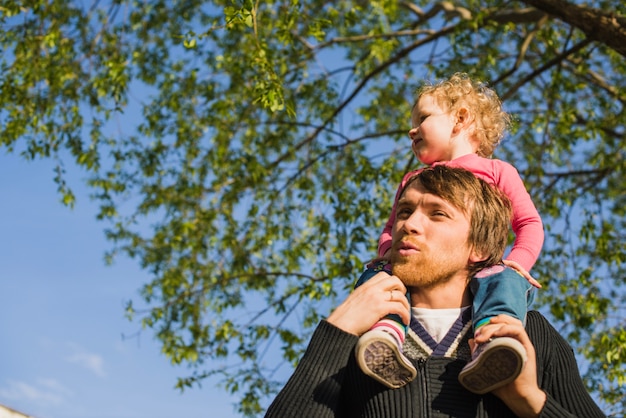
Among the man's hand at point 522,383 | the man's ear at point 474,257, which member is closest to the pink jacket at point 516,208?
the man's ear at point 474,257

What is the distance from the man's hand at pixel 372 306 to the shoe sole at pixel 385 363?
6.1 inches

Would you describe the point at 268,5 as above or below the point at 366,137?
above

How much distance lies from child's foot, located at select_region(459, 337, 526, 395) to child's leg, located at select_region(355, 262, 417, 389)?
0.17 meters

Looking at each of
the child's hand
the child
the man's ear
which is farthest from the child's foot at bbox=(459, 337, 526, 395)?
the child's hand

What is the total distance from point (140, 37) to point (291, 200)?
2.95 metres

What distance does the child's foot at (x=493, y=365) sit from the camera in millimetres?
2033

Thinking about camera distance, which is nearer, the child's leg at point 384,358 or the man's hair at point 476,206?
the child's leg at point 384,358

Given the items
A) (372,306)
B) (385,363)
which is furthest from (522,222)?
(385,363)

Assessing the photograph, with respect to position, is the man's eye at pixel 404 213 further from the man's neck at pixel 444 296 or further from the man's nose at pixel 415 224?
the man's neck at pixel 444 296

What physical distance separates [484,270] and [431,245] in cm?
20

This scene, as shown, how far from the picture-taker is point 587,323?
7.93m

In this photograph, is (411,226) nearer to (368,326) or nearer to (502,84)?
(368,326)

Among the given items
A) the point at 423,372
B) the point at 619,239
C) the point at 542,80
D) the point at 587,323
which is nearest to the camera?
the point at 423,372

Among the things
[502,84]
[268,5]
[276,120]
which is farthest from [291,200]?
[502,84]
